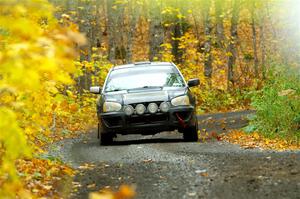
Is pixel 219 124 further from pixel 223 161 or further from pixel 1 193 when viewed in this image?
pixel 1 193

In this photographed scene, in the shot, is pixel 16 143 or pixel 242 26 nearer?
pixel 16 143

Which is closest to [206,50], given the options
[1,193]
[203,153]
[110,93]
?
[110,93]

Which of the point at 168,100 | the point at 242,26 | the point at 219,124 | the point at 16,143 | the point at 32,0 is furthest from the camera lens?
the point at 242,26

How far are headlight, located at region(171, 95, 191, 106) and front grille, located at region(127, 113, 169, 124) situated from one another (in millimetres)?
317

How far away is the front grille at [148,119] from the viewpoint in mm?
12477

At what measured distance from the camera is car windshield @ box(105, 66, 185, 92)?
1318 centimetres

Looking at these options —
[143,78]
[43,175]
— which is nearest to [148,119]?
[143,78]

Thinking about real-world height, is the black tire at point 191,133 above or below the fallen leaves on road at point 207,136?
above

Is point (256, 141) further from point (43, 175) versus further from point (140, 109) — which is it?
point (43, 175)

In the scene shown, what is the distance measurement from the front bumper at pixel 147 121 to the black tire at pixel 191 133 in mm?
263

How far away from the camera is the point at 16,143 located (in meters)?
3.60

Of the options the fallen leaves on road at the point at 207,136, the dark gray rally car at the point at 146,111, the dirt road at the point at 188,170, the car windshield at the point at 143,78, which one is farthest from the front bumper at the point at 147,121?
the fallen leaves on road at the point at 207,136

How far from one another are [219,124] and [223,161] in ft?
27.9

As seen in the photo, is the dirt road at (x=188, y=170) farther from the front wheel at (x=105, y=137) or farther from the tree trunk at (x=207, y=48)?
the tree trunk at (x=207, y=48)
